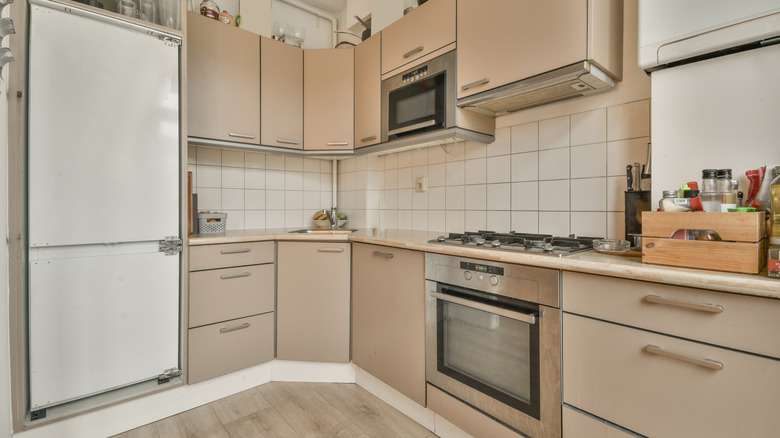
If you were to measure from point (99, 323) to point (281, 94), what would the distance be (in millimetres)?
1662

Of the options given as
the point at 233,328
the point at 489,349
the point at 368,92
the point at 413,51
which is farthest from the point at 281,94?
the point at 489,349

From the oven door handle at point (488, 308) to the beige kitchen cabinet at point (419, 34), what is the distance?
122cm

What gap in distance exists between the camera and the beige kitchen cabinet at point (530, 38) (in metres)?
1.32

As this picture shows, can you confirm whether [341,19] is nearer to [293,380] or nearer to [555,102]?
[555,102]

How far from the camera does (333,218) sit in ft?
9.10

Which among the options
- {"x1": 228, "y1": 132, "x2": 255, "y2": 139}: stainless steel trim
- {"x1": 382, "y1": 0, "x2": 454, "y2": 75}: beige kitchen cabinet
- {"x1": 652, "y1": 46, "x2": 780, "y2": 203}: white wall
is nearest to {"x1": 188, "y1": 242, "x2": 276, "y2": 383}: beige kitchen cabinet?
{"x1": 228, "y1": 132, "x2": 255, "y2": 139}: stainless steel trim


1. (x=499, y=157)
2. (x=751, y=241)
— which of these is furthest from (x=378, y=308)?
(x=751, y=241)

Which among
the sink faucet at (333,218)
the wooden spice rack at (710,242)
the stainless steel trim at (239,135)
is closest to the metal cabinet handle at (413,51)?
the stainless steel trim at (239,135)

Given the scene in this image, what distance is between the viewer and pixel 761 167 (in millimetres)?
1036

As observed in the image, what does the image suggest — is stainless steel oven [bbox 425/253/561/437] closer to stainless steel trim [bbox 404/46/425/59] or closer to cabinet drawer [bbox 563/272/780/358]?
cabinet drawer [bbox 563/272/780/358]

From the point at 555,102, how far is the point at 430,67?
0.66 meters

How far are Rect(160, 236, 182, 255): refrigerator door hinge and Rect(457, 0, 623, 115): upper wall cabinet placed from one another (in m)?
1.60

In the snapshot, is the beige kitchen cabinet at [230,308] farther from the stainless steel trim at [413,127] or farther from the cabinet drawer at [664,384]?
the cabinet drawer at [664,384]

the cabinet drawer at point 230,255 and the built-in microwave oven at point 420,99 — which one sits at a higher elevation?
the built-in microwave oven at point 420,99
